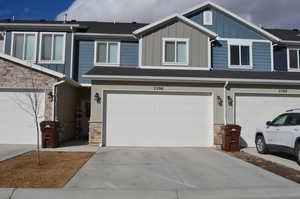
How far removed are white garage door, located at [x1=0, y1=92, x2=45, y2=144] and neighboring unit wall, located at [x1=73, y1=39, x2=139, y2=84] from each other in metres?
4.05

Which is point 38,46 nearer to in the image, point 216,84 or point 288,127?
point 216,84

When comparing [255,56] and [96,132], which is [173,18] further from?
[96,132]

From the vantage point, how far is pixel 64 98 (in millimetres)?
13758

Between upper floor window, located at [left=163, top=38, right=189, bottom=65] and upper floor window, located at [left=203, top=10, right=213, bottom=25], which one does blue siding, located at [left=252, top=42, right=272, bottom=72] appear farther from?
upper floor window, located at [left=163, top=38, right=189, bottom=65]

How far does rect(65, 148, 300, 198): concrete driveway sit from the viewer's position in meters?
5.79

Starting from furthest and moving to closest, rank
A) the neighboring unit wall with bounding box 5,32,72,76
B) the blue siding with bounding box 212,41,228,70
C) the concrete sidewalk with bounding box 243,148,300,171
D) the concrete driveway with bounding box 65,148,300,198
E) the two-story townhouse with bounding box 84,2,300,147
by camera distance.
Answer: the blue siding with bounding box 212,41,228,70 < the neighboring unit wall with bounding box 5,32,72,76 < the two-story townhouse with bounding box 84,2,300,147 < the concrete sidewalk with bounding box 243,148,300,171 < the concrete driveway with bounding box 65,148,300,198

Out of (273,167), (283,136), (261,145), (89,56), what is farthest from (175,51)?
(273,167)

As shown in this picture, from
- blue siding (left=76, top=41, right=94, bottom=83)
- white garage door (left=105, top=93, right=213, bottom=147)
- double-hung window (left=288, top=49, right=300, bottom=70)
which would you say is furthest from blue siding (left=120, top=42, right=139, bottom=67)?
double-hung window (left=288, top=49, right=300, bottom=70)

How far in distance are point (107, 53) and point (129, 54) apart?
1.39 m

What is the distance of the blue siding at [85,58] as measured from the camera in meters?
16.0

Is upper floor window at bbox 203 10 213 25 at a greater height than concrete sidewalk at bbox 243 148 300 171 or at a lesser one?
greater

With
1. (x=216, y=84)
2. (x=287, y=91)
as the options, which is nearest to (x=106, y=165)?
(x=216, y=84)

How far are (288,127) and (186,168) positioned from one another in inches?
163

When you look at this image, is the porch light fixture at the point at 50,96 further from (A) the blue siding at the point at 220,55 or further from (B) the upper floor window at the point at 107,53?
(A) the blue siding at the point at 220,55
